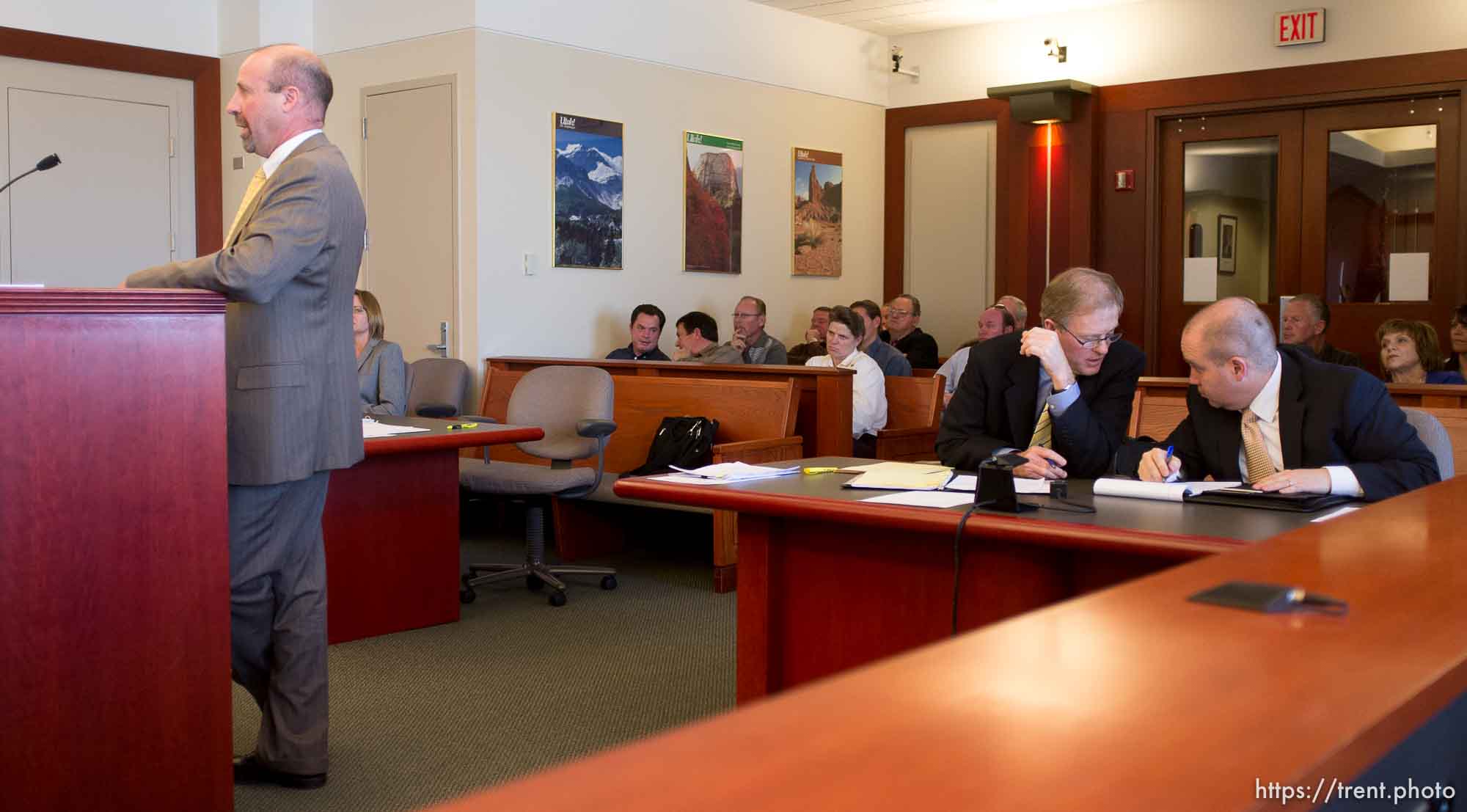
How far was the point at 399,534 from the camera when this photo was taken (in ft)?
15.9

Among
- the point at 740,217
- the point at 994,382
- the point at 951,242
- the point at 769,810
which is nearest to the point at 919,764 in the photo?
the point at 769,810

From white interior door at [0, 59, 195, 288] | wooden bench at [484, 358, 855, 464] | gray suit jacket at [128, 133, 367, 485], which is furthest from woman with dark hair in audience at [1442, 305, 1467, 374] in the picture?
white interior door at [0, 59, 195, 288]

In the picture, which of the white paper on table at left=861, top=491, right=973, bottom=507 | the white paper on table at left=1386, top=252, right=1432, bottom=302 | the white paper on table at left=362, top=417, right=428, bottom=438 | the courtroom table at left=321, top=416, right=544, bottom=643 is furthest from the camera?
the white paper on table at left=1386, top=252, right=1432, bottom=302

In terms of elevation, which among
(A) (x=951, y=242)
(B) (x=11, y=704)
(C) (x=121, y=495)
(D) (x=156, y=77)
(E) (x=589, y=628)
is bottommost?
(E) (x=589, y=628)

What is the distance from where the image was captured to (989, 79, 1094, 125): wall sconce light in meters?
8.82

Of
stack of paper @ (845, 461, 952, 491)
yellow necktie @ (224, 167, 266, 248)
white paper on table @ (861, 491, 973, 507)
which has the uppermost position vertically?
yellow necktie @ (224, 167, 266, 248)

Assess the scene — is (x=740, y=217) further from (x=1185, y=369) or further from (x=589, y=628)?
(x=589, y=628)

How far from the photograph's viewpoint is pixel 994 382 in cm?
365

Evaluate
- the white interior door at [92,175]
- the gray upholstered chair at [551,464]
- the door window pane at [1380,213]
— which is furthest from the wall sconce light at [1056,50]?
the white interior door at [92,175]

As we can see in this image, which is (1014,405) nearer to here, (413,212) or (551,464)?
(551,464)

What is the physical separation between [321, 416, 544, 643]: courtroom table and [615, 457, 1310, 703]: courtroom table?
1695mm

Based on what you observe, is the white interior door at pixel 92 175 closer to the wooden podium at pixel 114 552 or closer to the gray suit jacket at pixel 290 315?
the gray suit jacket at pixel 290 315

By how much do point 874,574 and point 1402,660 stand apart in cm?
188

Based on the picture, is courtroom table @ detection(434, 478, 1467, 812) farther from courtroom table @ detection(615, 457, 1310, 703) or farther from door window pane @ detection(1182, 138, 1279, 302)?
door window pane @ detection(1182, 138, 1279, 302)
